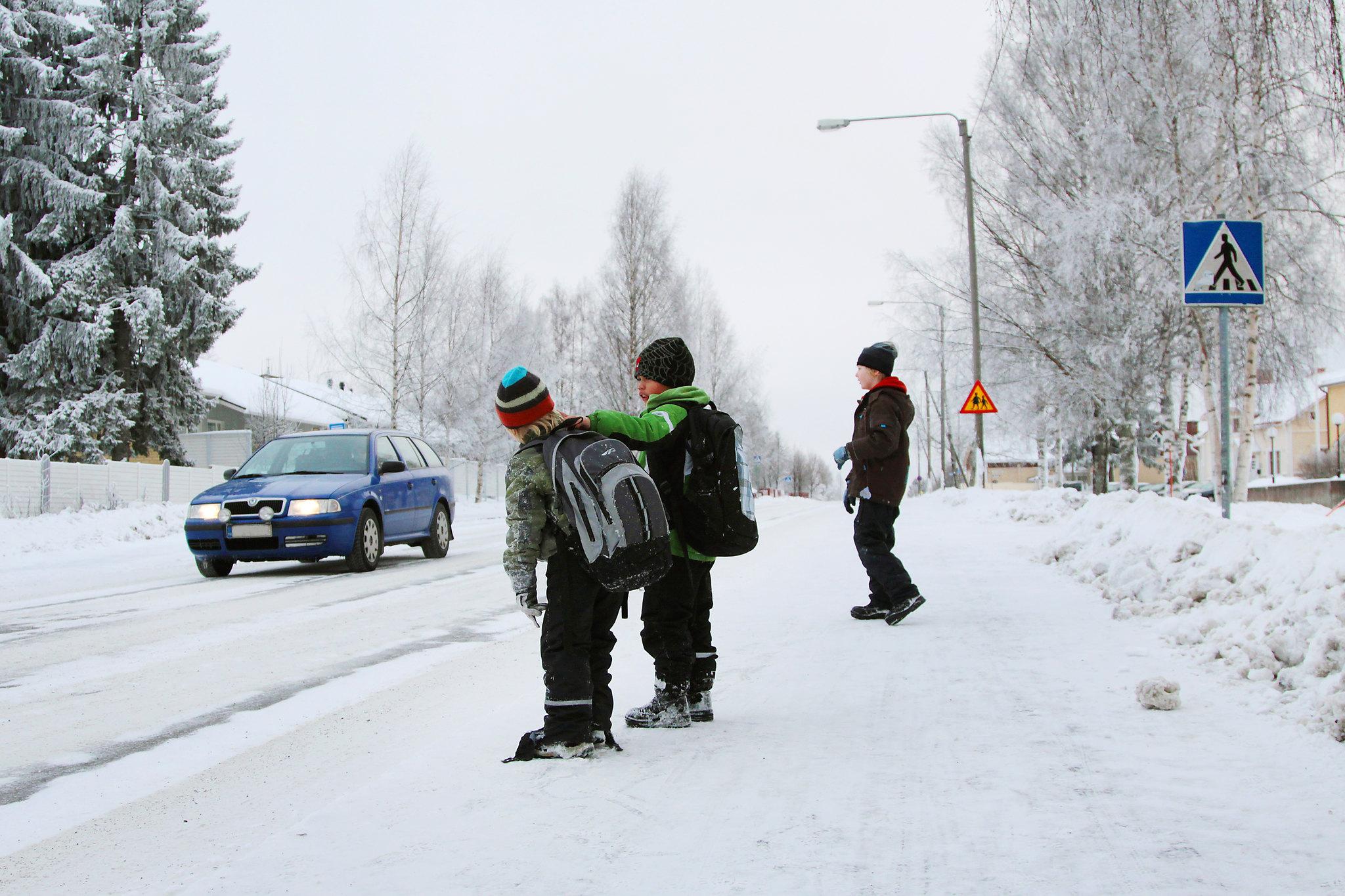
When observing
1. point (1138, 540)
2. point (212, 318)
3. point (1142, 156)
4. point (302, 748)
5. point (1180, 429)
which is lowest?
point (302, 748)

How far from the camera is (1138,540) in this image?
845 cm

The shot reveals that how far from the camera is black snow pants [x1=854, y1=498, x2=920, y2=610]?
22.8 ft

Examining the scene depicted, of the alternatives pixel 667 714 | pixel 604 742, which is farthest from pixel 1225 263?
pixel 604 742

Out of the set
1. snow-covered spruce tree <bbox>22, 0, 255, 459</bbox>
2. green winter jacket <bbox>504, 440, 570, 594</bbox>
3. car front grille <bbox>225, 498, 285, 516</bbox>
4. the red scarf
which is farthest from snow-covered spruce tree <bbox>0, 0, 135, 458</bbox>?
green winter jacket <bbox>504, 440, 570, 594</bbox>

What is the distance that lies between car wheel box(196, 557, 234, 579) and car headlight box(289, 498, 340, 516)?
3.18 feet

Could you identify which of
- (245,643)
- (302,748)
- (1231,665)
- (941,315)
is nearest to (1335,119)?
(1231,665)

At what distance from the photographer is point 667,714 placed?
170 inches

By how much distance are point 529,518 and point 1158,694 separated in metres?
2.78

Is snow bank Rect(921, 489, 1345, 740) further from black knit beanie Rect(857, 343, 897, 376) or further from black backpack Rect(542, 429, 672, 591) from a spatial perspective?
black backpack Rect(542, 429, 672, 591)

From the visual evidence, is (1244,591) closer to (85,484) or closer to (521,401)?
(521,401)

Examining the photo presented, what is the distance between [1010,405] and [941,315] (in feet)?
12.4

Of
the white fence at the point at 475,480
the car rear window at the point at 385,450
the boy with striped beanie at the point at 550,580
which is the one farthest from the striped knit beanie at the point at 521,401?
the white fence at the point at 475,480

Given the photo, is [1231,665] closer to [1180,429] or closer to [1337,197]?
[1337,197]

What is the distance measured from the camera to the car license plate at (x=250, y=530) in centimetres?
1055
